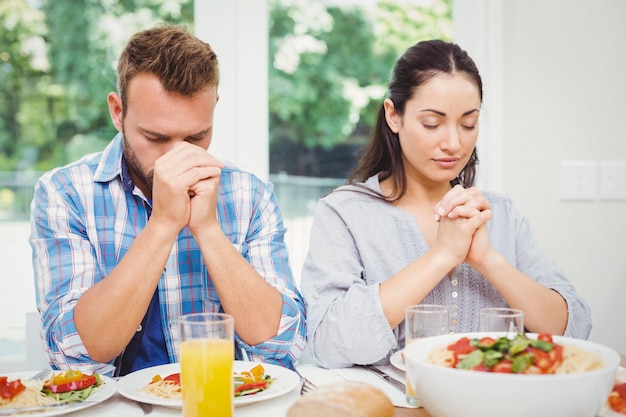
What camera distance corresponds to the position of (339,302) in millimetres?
1563

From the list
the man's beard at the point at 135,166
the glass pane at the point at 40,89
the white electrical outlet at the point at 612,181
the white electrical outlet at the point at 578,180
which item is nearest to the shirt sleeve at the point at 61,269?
the man's beard at the point at 135,166

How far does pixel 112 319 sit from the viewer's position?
4.70 feet

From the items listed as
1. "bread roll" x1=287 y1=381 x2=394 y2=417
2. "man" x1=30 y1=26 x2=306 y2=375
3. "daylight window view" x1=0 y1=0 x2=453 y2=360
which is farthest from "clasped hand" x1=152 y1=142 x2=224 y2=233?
"daylight window view" x1=0 y1=0 x2=453 y2=360

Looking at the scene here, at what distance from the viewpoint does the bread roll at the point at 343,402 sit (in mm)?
933

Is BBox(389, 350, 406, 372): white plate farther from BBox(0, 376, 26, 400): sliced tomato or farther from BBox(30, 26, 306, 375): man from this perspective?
BBox(0, 376, 26, 400): sliced tomato

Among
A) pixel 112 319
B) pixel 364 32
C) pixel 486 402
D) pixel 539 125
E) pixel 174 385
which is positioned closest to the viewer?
pixel 486 402

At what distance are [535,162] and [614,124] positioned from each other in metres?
0.28

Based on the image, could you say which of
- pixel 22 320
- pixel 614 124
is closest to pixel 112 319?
pixel 22 320

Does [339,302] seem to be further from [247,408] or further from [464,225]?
[247,408]

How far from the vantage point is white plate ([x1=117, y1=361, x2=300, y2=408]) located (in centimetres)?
113

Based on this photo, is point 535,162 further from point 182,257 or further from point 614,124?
point 182,257

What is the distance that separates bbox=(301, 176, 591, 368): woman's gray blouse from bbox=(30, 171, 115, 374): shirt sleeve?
0.47 meters

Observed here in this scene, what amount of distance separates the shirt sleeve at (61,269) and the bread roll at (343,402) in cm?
65

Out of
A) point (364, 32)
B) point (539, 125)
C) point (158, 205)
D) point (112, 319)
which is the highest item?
point (364, 32)
